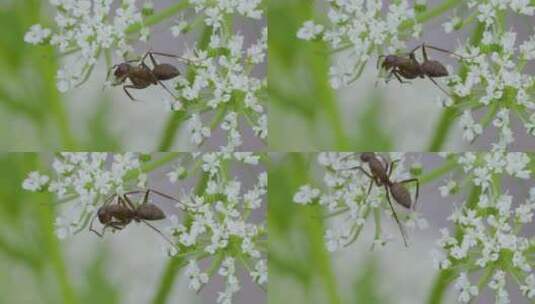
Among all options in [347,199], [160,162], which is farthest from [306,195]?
[160,162]

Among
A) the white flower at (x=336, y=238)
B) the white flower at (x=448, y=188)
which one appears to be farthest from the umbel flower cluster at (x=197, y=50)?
the white flower at (x=448, y=188)

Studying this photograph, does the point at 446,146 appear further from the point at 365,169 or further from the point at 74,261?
the point at 74,261

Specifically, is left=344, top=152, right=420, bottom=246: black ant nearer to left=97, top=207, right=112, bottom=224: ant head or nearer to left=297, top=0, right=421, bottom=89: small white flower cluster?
left=297, top=0, right=421, bottom=89: small white flower cluster

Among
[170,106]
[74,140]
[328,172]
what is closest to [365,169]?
[328,172]

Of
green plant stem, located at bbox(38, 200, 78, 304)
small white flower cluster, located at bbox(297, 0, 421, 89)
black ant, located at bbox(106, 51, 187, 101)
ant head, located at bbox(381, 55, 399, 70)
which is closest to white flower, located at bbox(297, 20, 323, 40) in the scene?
small white flower cluster, located at bbox(297, 0, 421, 89)

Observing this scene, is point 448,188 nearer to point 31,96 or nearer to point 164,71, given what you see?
point 164,71
